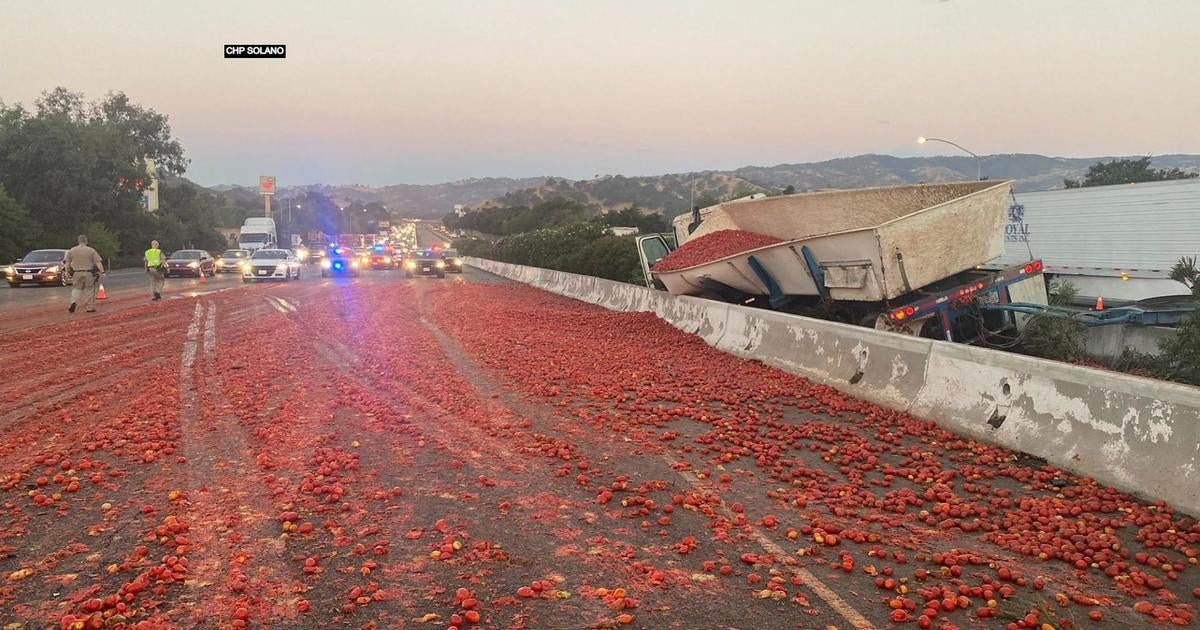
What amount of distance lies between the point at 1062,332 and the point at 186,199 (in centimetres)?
8387

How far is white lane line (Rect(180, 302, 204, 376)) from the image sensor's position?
10.4 metres

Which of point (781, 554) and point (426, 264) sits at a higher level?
point (426, 264)

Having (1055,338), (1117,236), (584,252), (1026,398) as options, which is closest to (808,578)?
(1026,398)

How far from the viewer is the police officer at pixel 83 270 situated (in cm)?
1656

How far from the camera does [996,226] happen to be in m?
11.7

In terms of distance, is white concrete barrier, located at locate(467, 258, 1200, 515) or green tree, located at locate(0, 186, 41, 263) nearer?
white concrete barrier, located at locate(467, 258, 1200, 515)

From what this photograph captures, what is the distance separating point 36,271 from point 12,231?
16.8 metres

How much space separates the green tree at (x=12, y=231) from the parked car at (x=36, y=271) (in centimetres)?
1482

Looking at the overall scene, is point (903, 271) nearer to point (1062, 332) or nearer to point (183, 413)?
point (1062, 332)

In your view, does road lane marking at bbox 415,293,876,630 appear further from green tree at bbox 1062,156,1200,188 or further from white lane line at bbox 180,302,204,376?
green tree at bbox 1062,156,1200,188

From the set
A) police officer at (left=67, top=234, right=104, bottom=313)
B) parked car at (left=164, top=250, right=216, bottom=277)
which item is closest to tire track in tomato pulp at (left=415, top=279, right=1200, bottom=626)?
police officer at (left=67, top=234, right=104, bottom=313)

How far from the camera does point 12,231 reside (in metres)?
39.5

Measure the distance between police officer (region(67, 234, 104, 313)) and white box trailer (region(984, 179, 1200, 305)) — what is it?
20057 millimetres

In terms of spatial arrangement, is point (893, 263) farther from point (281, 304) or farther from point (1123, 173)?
point (1123, 173)
